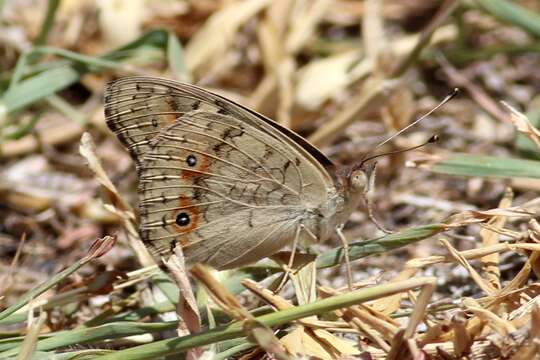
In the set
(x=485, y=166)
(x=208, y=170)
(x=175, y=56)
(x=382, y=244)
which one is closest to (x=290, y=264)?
(x=382, y=244)

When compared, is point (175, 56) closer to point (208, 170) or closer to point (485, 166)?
point (208, 170)

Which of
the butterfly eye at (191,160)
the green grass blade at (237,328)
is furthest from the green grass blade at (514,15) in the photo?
the green grass blade at (237,328)

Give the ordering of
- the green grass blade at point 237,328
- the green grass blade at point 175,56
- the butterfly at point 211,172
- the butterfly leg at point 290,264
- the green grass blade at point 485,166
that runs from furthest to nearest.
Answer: the green grass blade at point 175,56 → the green grass blade at point 485,166 → the butterfly at point 211,172 → the butterfly leg at point 290,264 → the green grass blade at point 237,328

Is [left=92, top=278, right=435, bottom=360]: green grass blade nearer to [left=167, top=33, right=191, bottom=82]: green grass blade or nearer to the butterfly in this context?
the butterfly

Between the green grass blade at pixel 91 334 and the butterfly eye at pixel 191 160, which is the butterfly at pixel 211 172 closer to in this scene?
the butterfly eye at pixel 191 160

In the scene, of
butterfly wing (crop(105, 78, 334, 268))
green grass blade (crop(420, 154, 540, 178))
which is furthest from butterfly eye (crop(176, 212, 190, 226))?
green grass blade (crop(420, 154, 540, 178))

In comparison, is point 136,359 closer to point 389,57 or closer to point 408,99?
point 408,99

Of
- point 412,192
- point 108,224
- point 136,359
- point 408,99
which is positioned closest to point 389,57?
point 408,99
